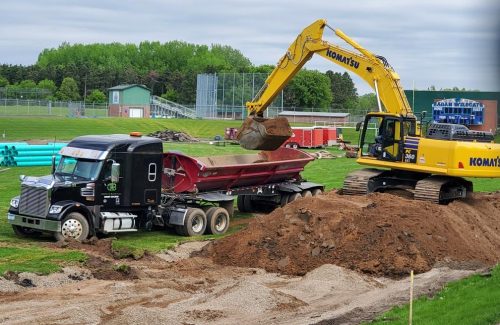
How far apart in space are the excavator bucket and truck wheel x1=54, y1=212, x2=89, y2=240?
8.65 m

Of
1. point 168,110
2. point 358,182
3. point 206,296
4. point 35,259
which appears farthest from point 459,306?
point 168,110

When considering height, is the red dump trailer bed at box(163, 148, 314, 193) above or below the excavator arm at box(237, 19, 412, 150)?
below

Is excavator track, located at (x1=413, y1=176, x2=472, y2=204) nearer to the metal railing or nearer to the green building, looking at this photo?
the green building

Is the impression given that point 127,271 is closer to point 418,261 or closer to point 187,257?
point 187,257

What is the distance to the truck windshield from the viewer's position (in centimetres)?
2161

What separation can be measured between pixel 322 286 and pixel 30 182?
819cm

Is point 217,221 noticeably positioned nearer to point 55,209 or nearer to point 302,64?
point 55,209

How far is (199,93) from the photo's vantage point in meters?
105

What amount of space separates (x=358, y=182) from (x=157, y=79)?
11646 cm

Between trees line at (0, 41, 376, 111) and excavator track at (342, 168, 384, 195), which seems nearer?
excavator track at (342, 168, 384, 195)

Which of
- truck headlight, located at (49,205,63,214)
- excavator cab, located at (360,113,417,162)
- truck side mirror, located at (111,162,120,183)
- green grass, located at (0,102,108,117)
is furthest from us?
green grass, located at (0,102,108,117)

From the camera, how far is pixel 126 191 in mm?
22125

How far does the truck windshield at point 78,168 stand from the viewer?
851 inches

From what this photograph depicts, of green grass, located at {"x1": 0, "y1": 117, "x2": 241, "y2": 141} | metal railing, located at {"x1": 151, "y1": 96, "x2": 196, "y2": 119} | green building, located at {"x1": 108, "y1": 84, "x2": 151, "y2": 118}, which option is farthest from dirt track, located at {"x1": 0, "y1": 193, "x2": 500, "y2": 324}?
metal railing, located at {"x1": 151, "y1": 96, "x2": 196, "y2": 119}
